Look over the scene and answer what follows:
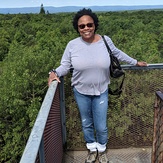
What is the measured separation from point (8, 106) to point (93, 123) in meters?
10.3

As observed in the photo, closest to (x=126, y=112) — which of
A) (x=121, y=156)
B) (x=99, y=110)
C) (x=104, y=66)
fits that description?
(x=121, y=156)

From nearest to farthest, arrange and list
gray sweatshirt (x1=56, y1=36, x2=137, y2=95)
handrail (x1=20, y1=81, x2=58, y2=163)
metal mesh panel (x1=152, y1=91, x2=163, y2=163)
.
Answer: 1. handrail (x1=20, y1=81, x2=58, y2=163)
2. metal mesh panel (x1=152, y1=91, x2=163, y2=163)
3. gray sweatshirt (x1=56, y1=36, x2=137, y2=95)

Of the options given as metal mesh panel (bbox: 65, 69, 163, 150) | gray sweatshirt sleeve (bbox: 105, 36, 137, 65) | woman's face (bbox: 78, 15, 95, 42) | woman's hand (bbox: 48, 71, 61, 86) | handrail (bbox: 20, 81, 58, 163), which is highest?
woman's face (bbox: 78, 15, 95, 42)

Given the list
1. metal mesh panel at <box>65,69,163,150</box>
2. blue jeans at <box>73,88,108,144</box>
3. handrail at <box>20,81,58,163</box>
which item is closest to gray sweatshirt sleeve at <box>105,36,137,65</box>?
blue jeans at <box>73,88,108,144</box>

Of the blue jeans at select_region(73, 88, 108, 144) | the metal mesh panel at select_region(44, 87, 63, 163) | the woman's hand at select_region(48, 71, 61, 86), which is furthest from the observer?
the blue jeans at select_region(73, 88, 108, 144)

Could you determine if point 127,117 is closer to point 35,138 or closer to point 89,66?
point 89,66

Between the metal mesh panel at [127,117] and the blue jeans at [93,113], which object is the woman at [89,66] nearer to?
the blue jeans at [93,113]

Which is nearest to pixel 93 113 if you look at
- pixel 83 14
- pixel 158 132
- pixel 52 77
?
pixel 52 77

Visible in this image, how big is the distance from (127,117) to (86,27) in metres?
1.42

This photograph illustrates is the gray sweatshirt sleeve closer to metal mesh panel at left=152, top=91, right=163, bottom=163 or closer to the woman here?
the woman

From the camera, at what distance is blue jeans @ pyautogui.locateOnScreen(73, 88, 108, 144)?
2930 millimetres

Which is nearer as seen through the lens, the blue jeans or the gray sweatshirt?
the gray sweatshirt

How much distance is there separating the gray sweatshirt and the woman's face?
0.06 metres

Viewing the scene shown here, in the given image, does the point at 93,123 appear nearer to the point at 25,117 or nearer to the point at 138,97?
the point at 138,97
